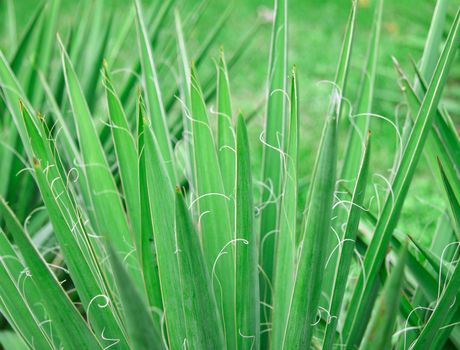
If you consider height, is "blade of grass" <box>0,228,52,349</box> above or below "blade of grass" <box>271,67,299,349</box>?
below

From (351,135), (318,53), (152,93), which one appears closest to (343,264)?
(351,135)

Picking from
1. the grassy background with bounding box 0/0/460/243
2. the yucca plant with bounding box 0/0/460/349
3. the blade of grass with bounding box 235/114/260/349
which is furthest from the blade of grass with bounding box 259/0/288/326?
the grassy background with bounding box 0/0/460/243

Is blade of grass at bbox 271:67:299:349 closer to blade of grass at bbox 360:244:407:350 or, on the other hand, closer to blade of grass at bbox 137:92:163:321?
blade of grass at bbox 137:92:163:321

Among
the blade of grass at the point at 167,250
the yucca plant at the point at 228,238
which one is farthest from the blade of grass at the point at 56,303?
the blade of grass at the point at 167,250

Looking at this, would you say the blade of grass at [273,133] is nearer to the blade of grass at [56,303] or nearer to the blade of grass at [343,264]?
the blade of grass at [343,264]

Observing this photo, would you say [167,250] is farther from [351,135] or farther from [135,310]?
[351,135]

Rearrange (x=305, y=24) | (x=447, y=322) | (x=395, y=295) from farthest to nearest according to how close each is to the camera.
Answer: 1. (x=305, y=24)
2. (x=447, y=322)
3. (x=395, y=295)

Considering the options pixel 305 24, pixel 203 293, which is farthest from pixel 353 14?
pixel 305 24

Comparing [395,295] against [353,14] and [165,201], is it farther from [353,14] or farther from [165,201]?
[353,14]
